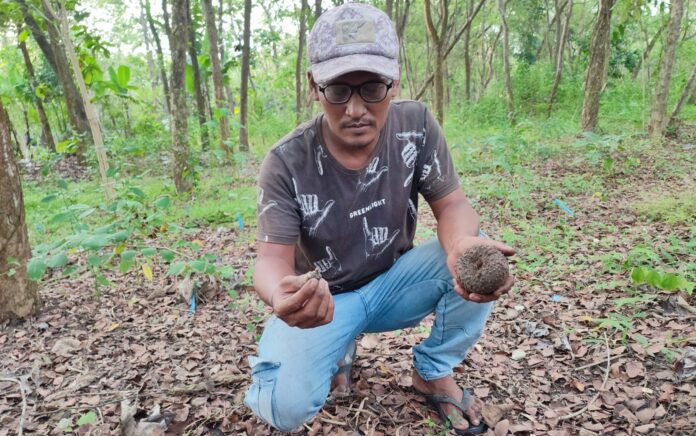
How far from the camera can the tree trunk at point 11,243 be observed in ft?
8.96

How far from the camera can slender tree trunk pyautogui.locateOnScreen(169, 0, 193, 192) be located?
5848mm

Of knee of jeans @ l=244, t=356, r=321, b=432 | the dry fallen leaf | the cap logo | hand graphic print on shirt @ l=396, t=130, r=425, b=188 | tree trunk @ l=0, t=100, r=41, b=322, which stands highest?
the cap logo

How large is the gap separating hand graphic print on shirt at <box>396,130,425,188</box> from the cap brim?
1.15 ft

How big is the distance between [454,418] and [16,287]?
8.75 feet

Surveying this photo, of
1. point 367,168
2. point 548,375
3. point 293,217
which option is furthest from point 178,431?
point 548,375

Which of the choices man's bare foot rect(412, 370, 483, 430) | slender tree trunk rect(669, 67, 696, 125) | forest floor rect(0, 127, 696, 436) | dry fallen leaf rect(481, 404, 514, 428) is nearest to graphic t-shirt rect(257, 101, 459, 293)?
man's bare foot rect(412, 370, 483, 430)

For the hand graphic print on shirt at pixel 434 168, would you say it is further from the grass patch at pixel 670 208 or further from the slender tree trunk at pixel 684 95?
the slender tree trunk at pixel 684 95

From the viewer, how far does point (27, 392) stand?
7.34 feet

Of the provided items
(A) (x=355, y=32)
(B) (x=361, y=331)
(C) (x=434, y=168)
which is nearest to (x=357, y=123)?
(A) (x=355, y=32)

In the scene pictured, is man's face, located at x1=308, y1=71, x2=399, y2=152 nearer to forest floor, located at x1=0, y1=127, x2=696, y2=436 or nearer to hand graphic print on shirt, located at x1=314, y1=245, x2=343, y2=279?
hand graphic print on shirt, located at x1=314, y1=245, x2=343, y2=279

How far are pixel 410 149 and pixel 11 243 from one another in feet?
7.97

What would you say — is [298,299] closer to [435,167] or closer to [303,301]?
[303,301]

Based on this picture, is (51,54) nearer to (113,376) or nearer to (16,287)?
(16,287)

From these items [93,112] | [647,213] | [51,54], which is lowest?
[647,213]
